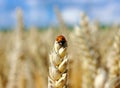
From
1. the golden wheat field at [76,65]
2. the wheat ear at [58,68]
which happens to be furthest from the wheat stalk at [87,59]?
the wheat ear at [58,68]

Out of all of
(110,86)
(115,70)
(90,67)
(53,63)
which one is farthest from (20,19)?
(53,63)

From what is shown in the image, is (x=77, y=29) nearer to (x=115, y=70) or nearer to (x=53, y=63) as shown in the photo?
(x=115, y=70)

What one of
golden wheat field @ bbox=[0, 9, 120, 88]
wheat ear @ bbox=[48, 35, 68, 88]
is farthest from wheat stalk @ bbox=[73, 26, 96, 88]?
wheat ear @ bbox=[48, 35, 68, 88]

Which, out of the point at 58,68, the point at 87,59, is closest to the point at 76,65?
the point at 87,59

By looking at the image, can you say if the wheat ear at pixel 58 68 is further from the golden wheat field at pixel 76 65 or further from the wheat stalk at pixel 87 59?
the wheat stalk at pixel 87 59

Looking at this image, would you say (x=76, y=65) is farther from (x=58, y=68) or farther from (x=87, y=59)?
(x=58, y=68)

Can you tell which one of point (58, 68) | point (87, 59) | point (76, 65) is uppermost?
point (76, 65)

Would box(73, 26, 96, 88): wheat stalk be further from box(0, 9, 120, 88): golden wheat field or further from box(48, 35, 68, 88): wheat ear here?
box(48, 35, 68, 88): wheat ear

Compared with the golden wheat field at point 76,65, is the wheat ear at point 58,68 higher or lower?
lower

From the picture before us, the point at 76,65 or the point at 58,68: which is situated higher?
the point at 76,65
